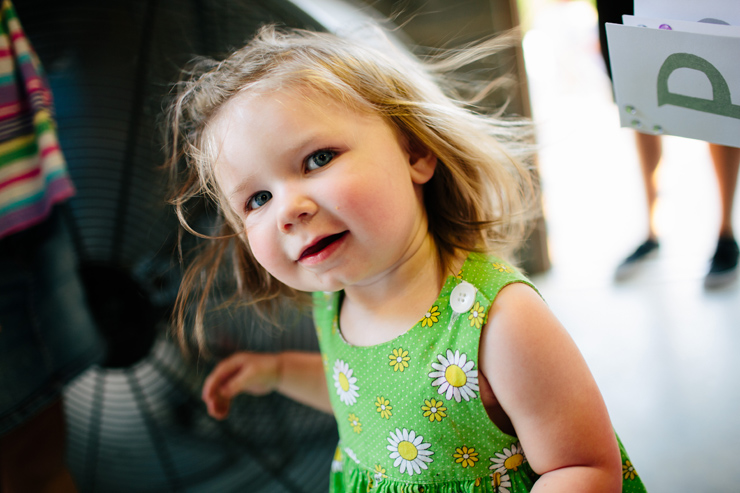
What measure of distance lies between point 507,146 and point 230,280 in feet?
1.80

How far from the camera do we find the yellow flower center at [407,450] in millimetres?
863

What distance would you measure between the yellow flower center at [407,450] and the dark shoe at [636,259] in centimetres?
118

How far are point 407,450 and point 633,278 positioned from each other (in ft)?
3.92

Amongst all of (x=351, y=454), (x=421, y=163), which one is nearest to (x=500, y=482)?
(x=351, y=454)

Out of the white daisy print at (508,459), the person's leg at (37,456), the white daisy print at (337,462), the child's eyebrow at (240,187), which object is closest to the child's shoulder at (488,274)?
the white daisy print at (508,459)

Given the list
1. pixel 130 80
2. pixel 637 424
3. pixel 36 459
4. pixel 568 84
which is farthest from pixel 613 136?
pixel 36 459

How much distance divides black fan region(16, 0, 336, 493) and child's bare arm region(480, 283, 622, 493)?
0.49 m

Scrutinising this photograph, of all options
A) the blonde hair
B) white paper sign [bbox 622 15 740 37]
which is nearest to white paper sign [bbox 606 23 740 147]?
white paper sign [bbox 622 15 740 37]

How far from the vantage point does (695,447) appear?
3.79ft

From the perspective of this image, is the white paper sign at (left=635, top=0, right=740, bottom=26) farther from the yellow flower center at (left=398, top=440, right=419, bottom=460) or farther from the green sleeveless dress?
the yellow flower center at (left=398, top=440, right=419, bottom=460)

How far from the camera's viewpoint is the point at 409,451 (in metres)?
0.87

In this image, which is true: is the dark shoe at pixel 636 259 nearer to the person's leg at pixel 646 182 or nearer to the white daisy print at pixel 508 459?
the person's leg at pixel 646 182

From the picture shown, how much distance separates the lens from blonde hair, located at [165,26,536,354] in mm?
837

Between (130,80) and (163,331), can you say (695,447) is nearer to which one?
(163,331)
